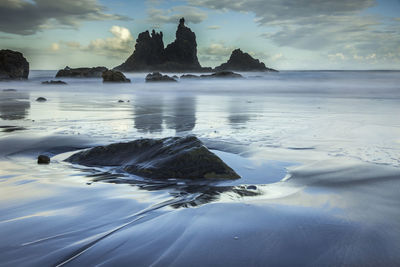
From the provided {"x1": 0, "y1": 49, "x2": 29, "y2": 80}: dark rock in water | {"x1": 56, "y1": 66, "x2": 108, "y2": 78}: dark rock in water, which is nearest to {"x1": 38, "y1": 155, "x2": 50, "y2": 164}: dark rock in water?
{"x1": 0, "y1": 49, "x2": 29, "y2": 80}: dark rock in water

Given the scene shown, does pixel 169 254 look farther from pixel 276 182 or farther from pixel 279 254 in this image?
pixel 276 182

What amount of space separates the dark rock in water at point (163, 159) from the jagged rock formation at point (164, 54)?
119399 millimetres

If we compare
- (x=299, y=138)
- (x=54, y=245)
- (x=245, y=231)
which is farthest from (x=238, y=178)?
(x=299, y=138)

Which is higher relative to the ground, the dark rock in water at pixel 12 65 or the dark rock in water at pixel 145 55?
the dark rock in water at pixel 145 55

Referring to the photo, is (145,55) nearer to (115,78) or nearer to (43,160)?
(115,78)

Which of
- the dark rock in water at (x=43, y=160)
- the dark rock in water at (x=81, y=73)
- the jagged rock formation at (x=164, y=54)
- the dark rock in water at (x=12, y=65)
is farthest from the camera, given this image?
the jagged rock formation at (x=164, y=54)

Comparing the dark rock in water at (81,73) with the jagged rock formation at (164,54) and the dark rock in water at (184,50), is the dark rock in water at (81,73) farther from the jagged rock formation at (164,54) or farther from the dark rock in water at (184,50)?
the dark rock in water at (184,50)

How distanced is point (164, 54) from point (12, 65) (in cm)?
8311

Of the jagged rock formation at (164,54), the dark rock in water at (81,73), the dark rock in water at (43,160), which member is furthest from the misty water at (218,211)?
the jagged rock formation at (164,54)

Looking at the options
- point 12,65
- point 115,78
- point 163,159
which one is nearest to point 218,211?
point 163,159

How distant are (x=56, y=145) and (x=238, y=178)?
3194mm

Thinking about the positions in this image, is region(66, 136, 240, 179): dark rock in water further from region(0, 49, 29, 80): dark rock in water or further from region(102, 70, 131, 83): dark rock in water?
region(0, 49, 29, 80): dark rock in water

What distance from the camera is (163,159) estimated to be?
3764mm

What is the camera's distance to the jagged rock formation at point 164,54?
12402 centimetres
